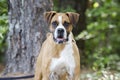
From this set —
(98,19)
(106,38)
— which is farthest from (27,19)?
(106,38)

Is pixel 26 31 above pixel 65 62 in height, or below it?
above

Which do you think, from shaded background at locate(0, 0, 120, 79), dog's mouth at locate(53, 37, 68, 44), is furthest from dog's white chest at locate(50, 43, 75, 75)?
shaded background at locate(0, 0, 120, 79)

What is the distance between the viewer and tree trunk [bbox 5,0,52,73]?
284 inches

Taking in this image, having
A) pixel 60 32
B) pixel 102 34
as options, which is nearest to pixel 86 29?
pixel 102 34

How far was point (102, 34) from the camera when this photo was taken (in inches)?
602

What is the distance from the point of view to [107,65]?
9781 mm

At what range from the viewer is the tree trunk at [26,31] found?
7.20 metres

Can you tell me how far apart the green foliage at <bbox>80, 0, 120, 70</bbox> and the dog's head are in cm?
342

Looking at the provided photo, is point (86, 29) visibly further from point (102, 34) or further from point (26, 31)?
point (26, 31)

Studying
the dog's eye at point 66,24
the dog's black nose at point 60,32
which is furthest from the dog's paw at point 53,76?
the dog's eye at point 66,24

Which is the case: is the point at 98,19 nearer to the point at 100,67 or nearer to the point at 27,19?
the point at 100,67

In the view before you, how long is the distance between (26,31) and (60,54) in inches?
55.7

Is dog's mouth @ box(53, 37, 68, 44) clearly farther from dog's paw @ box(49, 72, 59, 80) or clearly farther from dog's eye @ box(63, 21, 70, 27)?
dog's paw @ box(49, 72, 59, 80)

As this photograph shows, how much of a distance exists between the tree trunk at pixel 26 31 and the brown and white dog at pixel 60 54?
3.78ft
